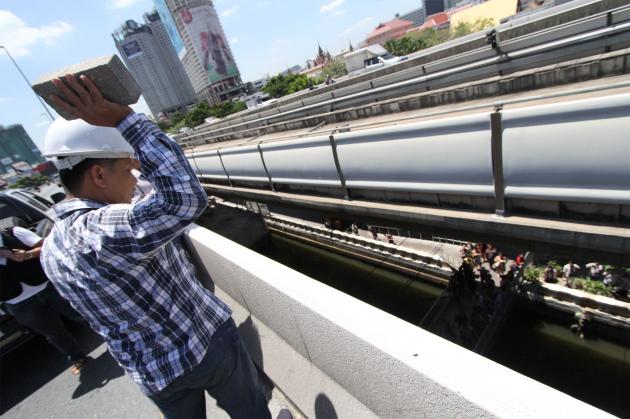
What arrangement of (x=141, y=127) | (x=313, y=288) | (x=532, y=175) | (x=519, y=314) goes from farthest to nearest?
(x=519, y=314)
(x=532, y=175)
(x=313, y=288)
(x=141, y=127)

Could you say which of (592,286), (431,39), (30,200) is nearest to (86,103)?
(30,200)

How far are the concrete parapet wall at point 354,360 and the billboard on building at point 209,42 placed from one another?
378ft

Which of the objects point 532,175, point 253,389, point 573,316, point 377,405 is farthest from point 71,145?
point 573,316

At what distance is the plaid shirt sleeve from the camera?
1218mm

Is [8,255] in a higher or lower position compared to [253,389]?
higher

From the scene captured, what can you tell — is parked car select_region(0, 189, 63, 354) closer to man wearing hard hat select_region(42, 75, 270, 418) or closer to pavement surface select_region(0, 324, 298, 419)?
pavement surface select_region(0, 324, 298, 419)

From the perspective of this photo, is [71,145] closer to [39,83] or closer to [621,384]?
[39,83]

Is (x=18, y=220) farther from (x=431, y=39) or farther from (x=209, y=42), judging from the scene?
(x=209, y=42)

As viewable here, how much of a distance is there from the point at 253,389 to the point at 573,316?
12223 millimetres

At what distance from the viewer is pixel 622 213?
2.73 m

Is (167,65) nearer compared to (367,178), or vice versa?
(367,178)

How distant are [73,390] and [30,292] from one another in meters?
1.21

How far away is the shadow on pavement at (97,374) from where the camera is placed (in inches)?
130

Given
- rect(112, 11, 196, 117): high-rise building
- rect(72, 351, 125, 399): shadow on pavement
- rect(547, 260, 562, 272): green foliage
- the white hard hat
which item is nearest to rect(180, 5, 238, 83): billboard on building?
rect(112, 11, 196, 117): high-rise building
